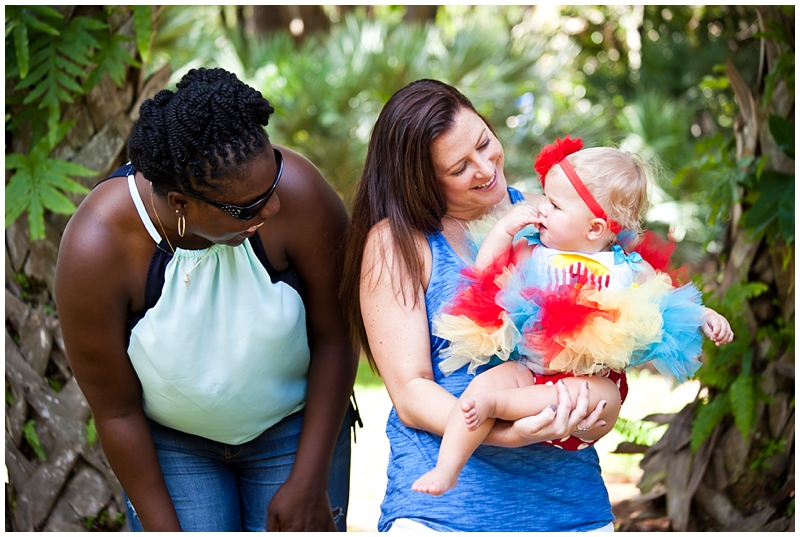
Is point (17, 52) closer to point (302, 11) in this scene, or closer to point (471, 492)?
point (471, 492)

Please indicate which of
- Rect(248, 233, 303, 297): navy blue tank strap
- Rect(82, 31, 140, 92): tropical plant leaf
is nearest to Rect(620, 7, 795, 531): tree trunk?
Rect(248, 233, 303, 297): navy blue tank strap

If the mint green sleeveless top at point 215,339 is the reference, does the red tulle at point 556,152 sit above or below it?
above

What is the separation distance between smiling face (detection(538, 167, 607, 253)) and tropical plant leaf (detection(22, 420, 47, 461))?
6.89 ft

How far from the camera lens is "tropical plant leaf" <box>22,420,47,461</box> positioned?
2990 millimetres

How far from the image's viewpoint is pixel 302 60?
267 inches

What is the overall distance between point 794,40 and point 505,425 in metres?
1.98

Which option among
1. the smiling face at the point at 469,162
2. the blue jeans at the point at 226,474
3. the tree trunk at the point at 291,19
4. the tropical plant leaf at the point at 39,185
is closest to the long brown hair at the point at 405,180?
the smiling face at the point at 469,162

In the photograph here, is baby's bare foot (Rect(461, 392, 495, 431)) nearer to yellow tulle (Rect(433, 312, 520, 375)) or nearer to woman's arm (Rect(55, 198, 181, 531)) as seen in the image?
yellow tulle (Rect(433, 312, 520, 375))

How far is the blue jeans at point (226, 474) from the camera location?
233cm

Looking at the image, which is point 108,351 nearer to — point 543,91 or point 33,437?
point 33,437

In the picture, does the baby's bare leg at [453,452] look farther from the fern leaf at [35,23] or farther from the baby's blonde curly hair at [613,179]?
the fern leaf at [35,23]

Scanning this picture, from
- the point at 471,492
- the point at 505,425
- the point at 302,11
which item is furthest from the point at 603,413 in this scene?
the point at 302,11

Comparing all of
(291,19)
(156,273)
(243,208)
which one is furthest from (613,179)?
(291,19)

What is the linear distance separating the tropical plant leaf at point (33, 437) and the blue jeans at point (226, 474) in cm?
79
